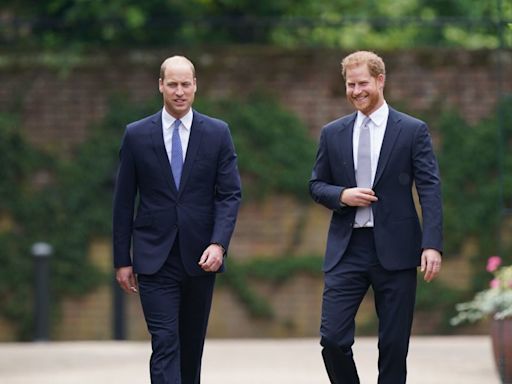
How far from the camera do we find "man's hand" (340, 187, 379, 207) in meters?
6.39

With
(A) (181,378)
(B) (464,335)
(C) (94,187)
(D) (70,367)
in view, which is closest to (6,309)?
(C) (94,187)

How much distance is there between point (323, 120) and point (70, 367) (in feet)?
13.1

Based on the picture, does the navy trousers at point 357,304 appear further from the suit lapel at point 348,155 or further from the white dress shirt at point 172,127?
the white dress shirt at point 172,127

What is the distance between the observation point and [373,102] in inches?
257

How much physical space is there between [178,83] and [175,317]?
109 centimetres

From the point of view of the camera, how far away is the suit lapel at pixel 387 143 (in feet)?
21.3

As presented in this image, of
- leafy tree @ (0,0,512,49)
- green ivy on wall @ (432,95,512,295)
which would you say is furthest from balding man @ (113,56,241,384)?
green ivy on wall @ (432,95,512,295)

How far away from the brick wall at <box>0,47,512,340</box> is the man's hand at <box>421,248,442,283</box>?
6.46 meters

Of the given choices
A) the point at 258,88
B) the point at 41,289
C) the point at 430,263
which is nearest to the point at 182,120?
the point at 430,263

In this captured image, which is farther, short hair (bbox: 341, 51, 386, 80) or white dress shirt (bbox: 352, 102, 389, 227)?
white dress shirt (bbox: 352, 102, 389, 227)

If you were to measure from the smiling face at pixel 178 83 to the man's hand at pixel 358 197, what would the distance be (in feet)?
2.84

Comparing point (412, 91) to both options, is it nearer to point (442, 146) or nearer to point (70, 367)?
point (442, 146)

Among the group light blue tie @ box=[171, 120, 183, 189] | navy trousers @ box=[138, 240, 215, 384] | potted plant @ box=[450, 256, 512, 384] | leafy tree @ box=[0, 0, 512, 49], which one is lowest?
potted plant @ box=[450, 256, 512, 384]

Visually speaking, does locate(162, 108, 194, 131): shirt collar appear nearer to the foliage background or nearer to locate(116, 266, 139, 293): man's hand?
locate(116, 266, 139, 293): man's hand
